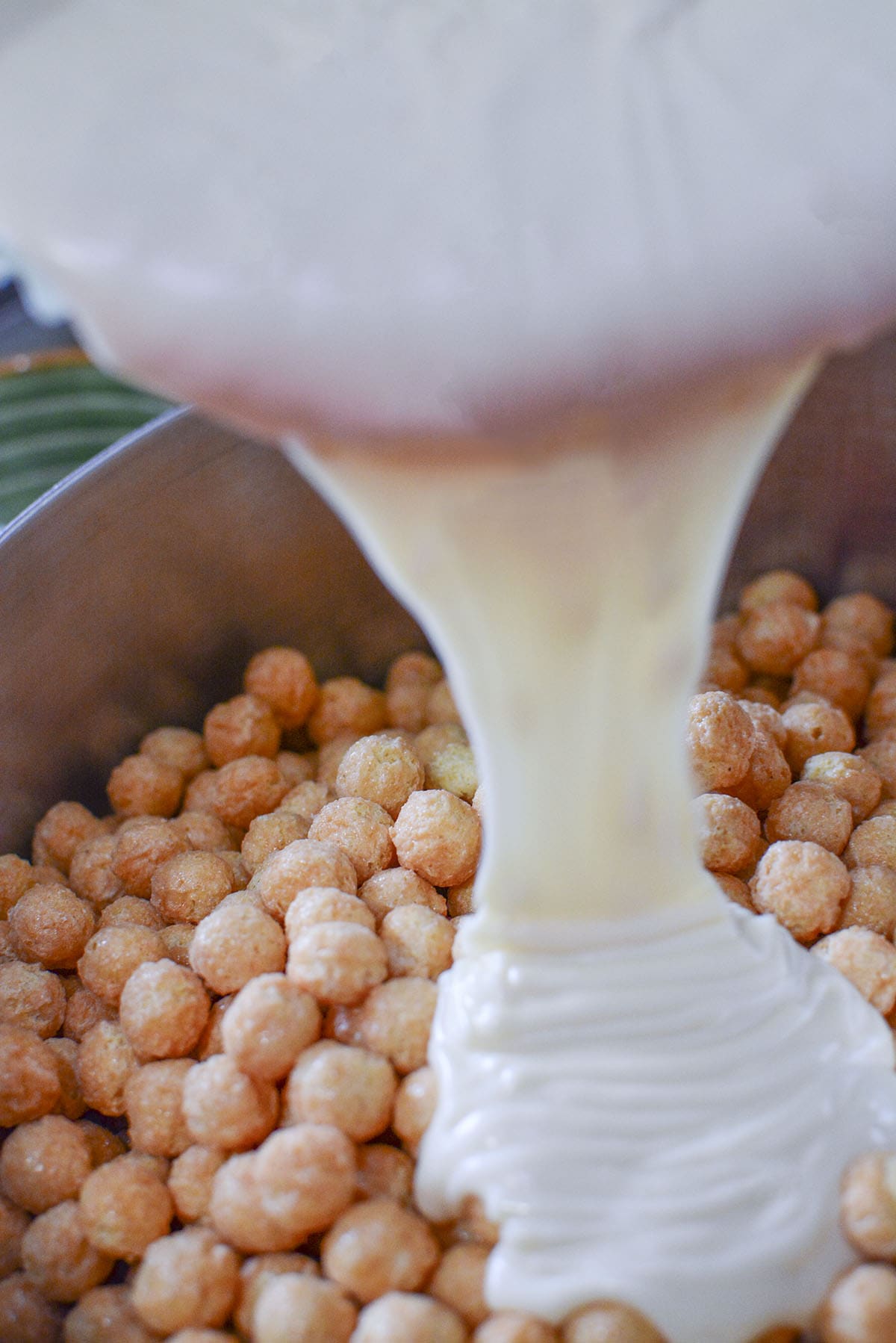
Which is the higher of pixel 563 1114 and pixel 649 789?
pixel 649 789

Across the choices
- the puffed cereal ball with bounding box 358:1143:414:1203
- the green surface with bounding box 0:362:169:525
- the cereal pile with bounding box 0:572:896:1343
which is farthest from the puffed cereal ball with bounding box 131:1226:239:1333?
the green surface with bounding box 0:362:169:525

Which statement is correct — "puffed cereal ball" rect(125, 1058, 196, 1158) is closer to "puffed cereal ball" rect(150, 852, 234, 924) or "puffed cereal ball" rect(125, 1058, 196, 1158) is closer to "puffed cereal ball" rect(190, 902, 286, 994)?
"puffed cereal ball" rect(190, 902, 286, 994)

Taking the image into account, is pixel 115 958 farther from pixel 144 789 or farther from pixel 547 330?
pixel 547 330

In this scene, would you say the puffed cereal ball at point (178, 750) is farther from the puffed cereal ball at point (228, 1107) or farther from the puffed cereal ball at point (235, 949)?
the puffed cereal ball at point (228, 1107)

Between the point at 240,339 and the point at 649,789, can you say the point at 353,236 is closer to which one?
the point at 240,339

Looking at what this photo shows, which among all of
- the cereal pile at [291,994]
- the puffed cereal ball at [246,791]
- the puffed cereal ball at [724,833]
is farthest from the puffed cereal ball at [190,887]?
the puffed cereal ball at [724,833]

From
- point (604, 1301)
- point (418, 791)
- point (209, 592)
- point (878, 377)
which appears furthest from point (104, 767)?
point (878, 377)
